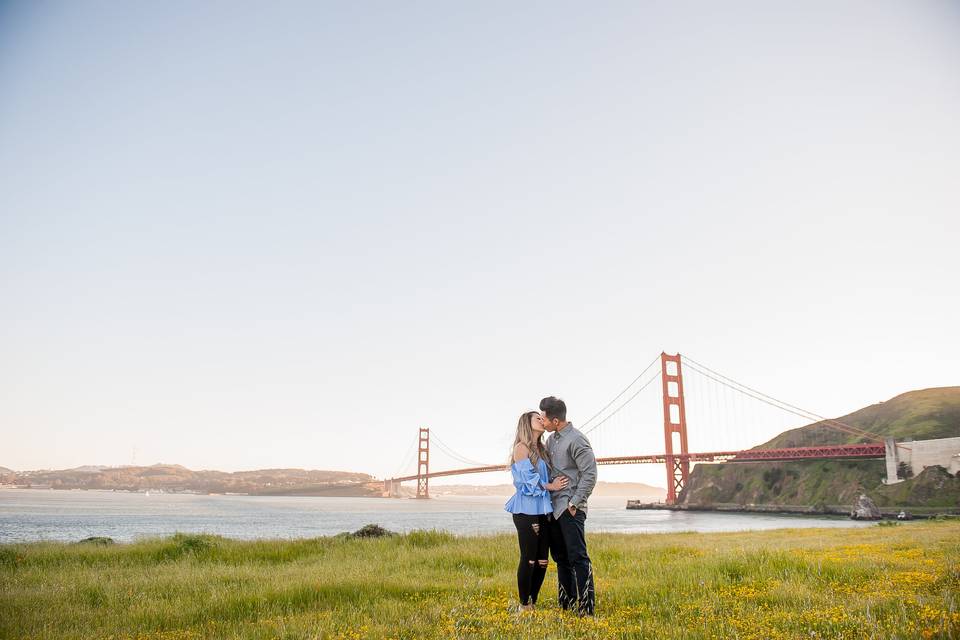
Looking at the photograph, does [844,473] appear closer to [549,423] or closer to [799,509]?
[799,509]

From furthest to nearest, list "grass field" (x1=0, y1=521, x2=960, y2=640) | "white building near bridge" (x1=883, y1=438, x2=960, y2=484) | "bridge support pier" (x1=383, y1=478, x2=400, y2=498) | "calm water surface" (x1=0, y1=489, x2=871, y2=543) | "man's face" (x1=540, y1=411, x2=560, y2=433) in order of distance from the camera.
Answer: "bridge support pier" (x1=383, y1=478, x2=400, y2=498), "white building near bridge" (x1=883, y1=438, x2=960, y2=484), "calm water surface" (x1=0, y1=489, x2=871, y2=543), "man's face" (x1=540, y1=411, x2=560, y2=433), "grass field" (x1=0, y1=521, x2=960, y2=640)

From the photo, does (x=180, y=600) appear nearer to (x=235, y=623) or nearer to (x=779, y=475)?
(x=235, y=623)

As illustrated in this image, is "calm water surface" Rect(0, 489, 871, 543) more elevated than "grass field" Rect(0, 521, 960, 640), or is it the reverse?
"grass field" Rect(0, 521, 960, 640)

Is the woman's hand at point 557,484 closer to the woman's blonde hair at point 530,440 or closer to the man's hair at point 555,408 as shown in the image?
the woman's blonde hair at point 530,440

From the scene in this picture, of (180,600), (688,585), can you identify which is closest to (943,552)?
(688,585)

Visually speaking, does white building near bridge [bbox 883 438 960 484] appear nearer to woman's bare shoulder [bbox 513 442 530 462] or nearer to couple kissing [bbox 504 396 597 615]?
couple kissing [bbox 504 396 597 615]

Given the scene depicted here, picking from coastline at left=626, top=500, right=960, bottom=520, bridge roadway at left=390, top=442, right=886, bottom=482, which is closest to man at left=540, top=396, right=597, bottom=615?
coastline at left=626, top=500, right=960, bottom=520

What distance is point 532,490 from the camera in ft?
17.8

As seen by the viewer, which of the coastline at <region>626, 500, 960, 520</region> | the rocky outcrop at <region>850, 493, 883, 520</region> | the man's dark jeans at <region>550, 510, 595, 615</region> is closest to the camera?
the man's dark jeans at <region>550, 510, 595, 615</region>

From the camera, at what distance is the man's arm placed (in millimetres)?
5273

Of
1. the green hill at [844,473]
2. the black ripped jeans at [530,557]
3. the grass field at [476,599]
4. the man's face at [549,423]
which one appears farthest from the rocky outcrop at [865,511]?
the man's face at [549,423]

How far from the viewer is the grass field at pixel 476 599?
4332 millimetres

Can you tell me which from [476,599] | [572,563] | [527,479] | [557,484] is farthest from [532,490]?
[476,599]

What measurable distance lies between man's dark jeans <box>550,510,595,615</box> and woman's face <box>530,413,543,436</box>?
0.78 meters
